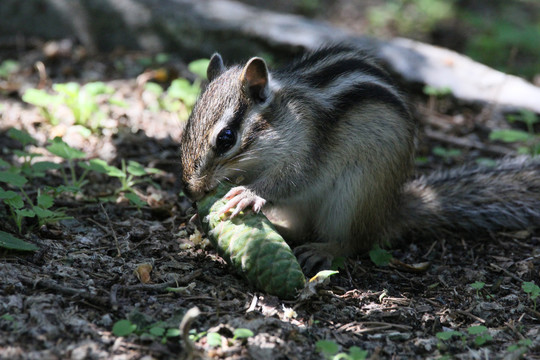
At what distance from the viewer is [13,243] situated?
3072mm

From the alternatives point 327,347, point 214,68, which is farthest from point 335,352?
point 214,68

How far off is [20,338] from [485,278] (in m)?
2.74

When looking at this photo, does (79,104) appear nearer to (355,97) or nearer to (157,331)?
(355,97)

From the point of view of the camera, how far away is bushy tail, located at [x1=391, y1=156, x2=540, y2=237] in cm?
418

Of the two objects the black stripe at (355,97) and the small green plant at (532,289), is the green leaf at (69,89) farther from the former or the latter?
the small green plant at (532,289)

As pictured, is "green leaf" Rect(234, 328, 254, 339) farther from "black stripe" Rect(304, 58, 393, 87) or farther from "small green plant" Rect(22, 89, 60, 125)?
"small green plant" Rect(22, 89, 60, 125)

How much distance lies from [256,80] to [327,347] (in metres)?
1.78

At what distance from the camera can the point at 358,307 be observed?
3260 millimetres

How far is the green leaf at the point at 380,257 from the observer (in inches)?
151

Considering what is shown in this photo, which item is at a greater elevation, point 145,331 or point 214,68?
point 214,68

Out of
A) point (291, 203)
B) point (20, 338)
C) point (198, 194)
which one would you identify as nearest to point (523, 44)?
point (291, 203)

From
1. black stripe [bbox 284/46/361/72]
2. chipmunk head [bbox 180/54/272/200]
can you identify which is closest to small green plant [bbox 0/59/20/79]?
chipmunk head [bbox 180/54/272/200]

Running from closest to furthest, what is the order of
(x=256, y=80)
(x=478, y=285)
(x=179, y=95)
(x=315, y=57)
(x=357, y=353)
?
(x=357, y=353) → (x=478, y=285) → (x=256, y=80) → (x=315, y=57) → (x=179, y=95)

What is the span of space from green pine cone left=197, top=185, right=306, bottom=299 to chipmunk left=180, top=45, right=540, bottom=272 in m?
0.18
